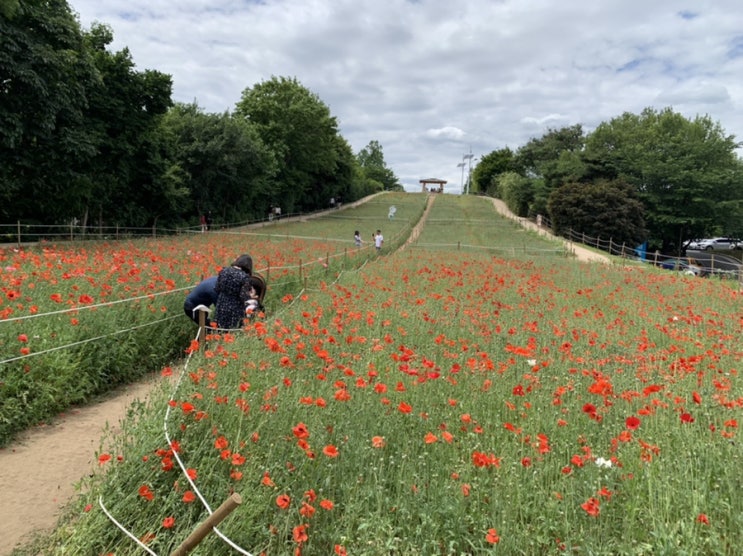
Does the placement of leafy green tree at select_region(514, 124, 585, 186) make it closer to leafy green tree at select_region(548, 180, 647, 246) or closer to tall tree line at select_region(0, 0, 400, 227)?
leafy green tree at select_region(548, 180, 647, 246)

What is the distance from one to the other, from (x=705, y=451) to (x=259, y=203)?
144 ft

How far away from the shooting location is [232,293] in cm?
568

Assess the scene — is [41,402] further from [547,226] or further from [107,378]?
[547,226]

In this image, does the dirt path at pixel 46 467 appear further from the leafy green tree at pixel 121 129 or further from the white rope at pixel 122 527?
the leafy green tree at pixel 121 129

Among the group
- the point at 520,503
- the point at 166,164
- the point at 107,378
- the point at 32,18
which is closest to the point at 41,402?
the point at 107,378

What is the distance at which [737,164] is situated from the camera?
132ft

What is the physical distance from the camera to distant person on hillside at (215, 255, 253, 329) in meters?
5.65

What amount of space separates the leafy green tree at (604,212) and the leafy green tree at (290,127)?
24743 mm

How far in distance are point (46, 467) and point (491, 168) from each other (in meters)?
98.9

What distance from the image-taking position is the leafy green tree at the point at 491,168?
307 ft

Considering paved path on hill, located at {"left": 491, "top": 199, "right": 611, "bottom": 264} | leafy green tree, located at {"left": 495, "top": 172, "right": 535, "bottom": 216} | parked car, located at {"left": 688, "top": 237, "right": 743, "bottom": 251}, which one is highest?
leafy green tree, located at {"left": 495, "top": 172, "right": 535, "bottom": 216}

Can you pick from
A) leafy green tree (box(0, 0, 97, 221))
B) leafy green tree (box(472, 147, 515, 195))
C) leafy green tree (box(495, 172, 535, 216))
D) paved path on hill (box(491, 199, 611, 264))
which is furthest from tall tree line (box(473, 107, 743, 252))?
leafy green tree (box(472, 147, 515, 195))

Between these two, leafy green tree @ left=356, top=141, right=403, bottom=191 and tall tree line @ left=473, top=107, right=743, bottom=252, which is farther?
leafy green tree @ left=356, top=141, right=403, bottom=191

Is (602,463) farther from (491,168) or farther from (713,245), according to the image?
(491,168)
